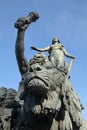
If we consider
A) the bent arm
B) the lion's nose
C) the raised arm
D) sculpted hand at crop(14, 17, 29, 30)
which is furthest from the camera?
the bent arm

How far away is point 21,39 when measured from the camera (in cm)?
786

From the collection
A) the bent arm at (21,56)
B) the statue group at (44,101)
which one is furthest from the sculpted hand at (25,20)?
the bent arm at (21,56)

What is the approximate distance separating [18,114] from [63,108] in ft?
4.19

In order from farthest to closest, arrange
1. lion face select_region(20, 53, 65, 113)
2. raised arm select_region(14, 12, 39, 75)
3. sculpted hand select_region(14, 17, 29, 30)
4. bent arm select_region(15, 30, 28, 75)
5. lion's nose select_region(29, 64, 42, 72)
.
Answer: bent arm select_region(15, 30, 28, 75) → raised arm select_region(14, 12, 39, 75) → sculpted hand select_region(14, 17, 29, 30) → lion's nose select_region(29, 64, 42, 72) → lion face select_region(20, 53, 65, 113)

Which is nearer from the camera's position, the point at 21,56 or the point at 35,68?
the point at 35,68

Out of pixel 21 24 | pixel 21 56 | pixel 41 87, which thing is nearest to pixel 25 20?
pixel 21 24

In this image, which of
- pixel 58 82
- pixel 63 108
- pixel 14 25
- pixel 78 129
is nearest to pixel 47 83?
pixel 58 82

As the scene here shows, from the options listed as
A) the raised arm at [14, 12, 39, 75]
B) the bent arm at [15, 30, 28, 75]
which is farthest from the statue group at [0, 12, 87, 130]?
the bent arm at [15, 30, 28, 75]

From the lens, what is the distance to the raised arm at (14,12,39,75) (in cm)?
648

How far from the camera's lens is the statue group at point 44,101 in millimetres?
5223

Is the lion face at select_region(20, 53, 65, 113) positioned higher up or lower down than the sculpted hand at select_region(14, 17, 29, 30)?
lower down

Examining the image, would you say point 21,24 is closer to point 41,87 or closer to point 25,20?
point 25,20

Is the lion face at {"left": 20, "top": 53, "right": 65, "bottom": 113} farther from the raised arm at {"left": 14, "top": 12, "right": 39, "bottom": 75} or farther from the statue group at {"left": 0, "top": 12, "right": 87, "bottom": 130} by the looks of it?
the raised arm at {"left": 14, "top": 12, "right": 39, "bottom": 75}

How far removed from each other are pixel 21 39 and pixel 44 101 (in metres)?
2.83
